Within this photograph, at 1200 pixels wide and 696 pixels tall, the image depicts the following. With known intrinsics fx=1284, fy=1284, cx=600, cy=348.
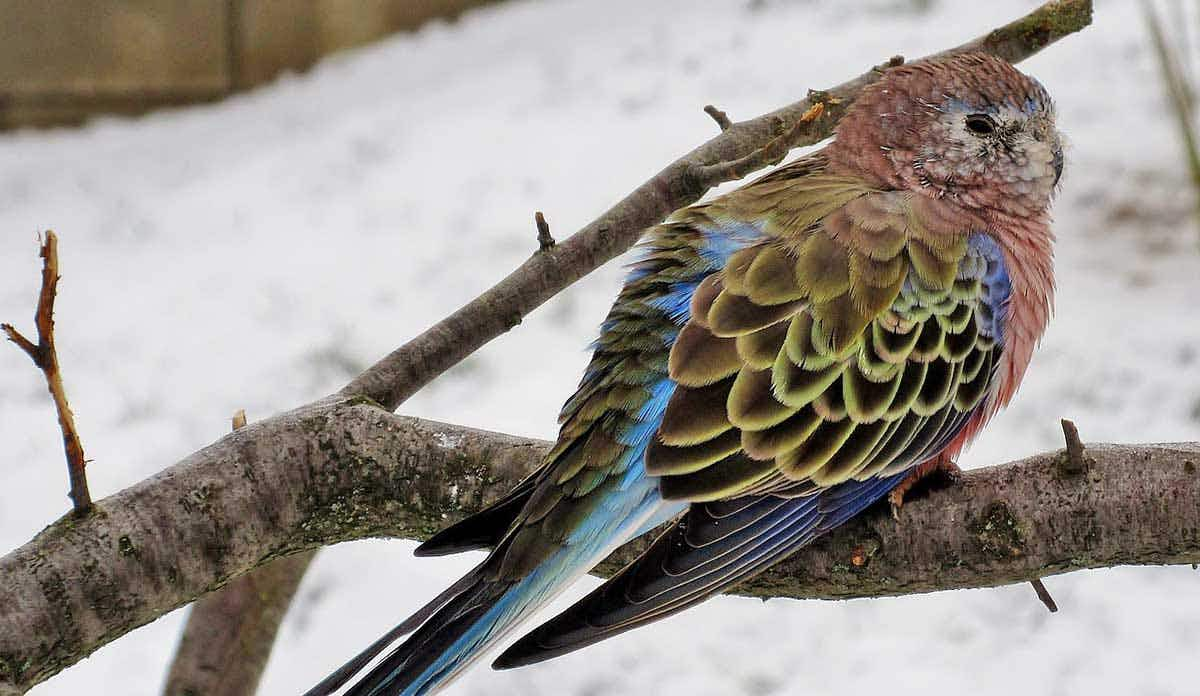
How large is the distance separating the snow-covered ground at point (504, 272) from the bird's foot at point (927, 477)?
1.55 metres

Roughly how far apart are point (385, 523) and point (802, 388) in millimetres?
641

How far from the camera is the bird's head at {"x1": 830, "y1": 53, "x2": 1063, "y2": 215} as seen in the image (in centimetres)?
215

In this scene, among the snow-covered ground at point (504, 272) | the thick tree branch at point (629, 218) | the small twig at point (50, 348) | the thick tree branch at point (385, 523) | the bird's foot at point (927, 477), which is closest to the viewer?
the small twig at point (50, 348)

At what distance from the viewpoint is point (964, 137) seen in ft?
7.11

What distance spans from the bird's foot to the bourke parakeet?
10 millimetres

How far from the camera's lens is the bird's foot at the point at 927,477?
5.99 ft

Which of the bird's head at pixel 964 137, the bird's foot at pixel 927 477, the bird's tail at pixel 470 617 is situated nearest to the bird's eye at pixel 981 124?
the bird's head at pixel 964 137

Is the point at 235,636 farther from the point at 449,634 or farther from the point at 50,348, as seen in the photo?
the point at 50,348

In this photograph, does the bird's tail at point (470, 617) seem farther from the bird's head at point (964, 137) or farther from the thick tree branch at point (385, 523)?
the bird's head at point (964, 137)

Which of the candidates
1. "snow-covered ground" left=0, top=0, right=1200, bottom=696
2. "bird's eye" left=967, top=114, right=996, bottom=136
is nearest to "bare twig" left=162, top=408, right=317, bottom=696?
"snow-covered ground" left=0, top=0, right=1200, bottom=696

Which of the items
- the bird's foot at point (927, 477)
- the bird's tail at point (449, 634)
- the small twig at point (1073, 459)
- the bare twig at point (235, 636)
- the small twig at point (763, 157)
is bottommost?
the small twig at point (1073, 459)

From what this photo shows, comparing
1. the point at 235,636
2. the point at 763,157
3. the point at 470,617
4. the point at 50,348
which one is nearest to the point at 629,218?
the point at 763,157

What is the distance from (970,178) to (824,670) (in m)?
1.68

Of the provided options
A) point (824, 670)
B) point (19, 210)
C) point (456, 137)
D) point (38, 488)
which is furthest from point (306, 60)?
point (824, 670)
